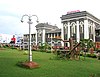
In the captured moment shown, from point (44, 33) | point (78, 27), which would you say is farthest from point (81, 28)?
point (44, 33)

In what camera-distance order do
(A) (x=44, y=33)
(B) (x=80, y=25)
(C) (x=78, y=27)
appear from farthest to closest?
1. (A) (x=44, y=33)
2. (C) (x=78, y=27)
3. (B) (x=80, y=25)

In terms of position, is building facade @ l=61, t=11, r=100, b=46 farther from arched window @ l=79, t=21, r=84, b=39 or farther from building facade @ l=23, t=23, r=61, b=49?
building facade @ l=23, t=23, r=61, b=49

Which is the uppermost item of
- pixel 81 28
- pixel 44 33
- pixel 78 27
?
pixel 78 27

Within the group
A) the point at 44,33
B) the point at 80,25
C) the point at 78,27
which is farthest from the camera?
the point at 44,33

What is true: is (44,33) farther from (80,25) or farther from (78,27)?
(80,25)

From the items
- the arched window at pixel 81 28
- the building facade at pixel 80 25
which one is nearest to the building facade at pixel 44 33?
the building facade at pixel 80 25

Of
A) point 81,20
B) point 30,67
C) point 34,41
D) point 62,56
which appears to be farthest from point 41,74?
point 34,41

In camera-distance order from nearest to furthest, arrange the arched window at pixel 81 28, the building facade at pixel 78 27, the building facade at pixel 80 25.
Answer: the building facade at pixel 80 25
the building facade at pixel 78 27
the arched window at pixel 81 28

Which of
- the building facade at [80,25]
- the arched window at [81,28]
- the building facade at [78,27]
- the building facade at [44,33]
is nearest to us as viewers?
the building facade at [80,25]

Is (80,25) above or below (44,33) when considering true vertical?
above

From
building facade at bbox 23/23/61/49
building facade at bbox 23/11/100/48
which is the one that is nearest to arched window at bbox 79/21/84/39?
building facade at bbox 23/11/100/48

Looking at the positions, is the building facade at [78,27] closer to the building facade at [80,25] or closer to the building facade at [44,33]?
the building facade at [80,25]

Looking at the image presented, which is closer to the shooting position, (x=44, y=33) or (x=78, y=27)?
(x=78, y=27)

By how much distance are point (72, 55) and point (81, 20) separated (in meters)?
56.3
